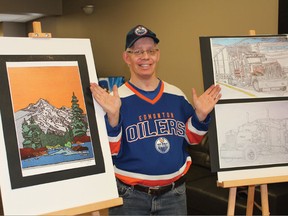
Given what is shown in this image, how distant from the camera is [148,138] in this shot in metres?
1.91

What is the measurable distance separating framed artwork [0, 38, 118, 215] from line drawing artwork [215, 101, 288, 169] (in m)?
0.68

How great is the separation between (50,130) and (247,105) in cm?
110

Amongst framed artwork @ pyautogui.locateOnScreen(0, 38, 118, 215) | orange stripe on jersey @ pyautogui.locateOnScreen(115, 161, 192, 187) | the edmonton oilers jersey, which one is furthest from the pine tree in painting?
orange stripe on jersey @ pyautogui.locateOnScreen(115, 161, 192, 187)

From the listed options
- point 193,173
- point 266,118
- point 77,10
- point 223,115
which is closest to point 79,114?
point 223,115

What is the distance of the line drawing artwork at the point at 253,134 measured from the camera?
6.98 ft

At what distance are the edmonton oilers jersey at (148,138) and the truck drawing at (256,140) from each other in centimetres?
23

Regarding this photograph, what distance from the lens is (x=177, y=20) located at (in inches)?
192

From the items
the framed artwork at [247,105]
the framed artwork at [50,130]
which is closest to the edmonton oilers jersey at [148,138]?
the framed artwork at [50,130]

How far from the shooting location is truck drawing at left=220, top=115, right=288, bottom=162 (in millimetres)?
2139

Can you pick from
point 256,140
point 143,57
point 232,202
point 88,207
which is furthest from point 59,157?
point 256,140

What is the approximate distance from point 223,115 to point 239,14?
7.47ft

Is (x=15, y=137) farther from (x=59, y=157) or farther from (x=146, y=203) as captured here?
(x=146, y=203)

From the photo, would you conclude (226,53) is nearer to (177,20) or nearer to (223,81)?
(223,81)

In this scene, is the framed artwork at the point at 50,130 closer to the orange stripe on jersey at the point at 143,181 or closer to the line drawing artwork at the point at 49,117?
the line drawing artwork at the point at 49,117
